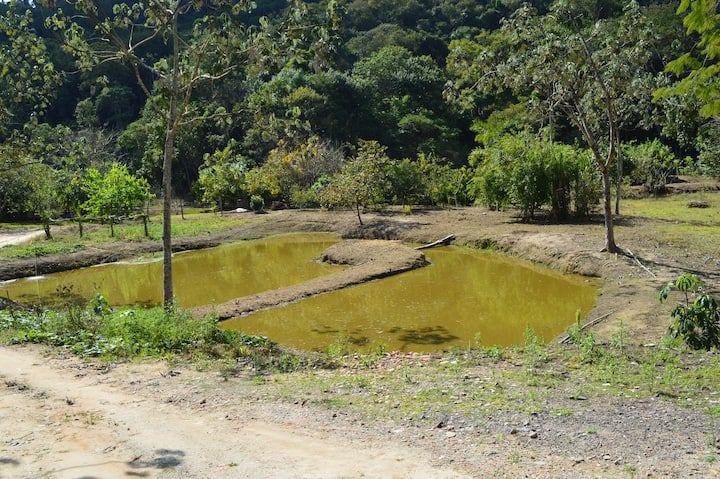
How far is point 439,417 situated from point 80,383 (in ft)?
16.8

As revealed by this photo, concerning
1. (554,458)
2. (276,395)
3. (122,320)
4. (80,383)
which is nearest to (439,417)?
(554,458)

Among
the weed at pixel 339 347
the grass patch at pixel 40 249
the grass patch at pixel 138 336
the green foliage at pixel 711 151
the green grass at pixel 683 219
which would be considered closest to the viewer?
the grass patch at pixel 138 336

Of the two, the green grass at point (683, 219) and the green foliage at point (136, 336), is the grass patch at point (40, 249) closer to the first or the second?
the green foliage at point (136, 336)

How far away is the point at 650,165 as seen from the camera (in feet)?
116

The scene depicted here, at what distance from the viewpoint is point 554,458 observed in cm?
536

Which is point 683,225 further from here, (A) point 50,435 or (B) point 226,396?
(A) point 50,435

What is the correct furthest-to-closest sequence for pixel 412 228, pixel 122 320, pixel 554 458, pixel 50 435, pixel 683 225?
pixel 412 228 → pixel 683 225 → pixel 122 320 → pixel 50 435 → pixel 554 458

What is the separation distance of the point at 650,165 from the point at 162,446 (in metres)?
35.8

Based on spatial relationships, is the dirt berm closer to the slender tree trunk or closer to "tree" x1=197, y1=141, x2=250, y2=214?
the slender tree trunk

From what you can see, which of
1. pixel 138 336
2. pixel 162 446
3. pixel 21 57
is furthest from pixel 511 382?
pixel 21 57

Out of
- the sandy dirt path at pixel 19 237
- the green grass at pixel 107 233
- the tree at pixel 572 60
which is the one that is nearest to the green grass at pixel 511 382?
the tree at pixel 572 60

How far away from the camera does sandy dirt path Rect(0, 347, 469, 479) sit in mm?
5336

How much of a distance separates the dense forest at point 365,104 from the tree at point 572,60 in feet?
0.20

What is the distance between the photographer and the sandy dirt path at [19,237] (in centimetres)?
2722
